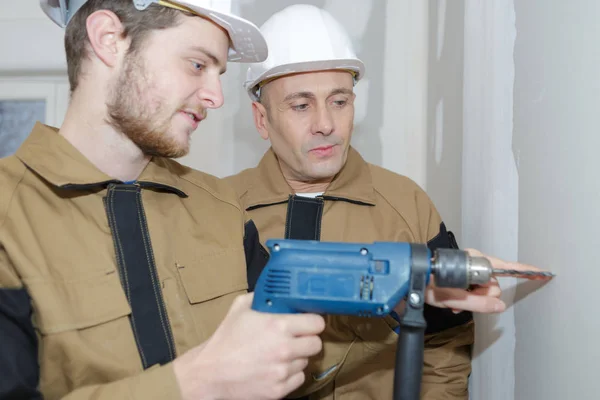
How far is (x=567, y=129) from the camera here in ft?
3.34

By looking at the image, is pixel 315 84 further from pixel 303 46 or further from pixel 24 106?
pixel 24 106

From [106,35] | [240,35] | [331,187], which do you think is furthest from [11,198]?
[331,187]

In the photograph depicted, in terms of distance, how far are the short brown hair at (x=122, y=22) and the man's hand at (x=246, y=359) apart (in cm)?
66

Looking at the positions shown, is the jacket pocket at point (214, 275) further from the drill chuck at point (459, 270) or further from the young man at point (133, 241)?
the drill chuck at point (459, 270)

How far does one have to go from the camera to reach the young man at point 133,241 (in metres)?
0.97

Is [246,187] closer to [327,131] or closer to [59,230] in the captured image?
[327,131]

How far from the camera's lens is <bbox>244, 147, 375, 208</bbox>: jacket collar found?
1.66 metres

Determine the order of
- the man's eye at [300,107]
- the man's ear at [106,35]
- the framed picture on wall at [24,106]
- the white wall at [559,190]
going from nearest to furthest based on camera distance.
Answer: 1. the white wall at [559,190]
2. the man's ear at [106,35]
3. the man's eye at [300,107]
4. the framed picture on wall at [24,106]

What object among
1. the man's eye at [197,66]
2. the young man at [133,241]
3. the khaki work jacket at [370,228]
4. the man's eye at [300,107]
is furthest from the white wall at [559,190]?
the man's eye at [197,66]

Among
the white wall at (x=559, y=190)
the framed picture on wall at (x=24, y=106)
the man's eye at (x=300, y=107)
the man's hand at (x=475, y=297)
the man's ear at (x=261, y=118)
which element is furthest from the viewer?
the framed picture on wall at (x=24, y=106)

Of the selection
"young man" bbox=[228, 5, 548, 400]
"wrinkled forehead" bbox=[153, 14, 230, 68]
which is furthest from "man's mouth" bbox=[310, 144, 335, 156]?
"wrinkled forehead" bbox=[153, 14, 230, 68]

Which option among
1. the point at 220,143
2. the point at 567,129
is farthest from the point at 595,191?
the point at 220,143

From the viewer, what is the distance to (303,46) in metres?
1.65

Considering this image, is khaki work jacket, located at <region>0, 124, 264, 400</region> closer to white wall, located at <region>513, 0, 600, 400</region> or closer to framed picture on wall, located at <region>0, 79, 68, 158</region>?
white wall, located at <region>513, 0, 600, 400</region>
